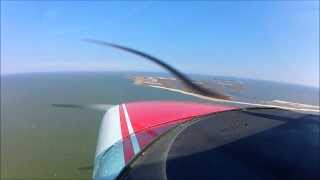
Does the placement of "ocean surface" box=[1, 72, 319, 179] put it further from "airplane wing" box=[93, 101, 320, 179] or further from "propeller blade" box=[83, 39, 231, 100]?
"propeller blade" box=[83, 39, 231, 100]

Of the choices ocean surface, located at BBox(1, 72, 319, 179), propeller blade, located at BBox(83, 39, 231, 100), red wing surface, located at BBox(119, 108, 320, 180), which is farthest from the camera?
ocean surface, located at BBox(1, 72, 319, 179)

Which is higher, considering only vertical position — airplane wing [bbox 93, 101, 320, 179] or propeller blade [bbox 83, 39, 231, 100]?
propeller blade [bbox 83, 39, 231, 100]

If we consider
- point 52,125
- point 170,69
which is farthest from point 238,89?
point 52,125

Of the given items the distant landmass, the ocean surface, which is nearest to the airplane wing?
the distant landmass

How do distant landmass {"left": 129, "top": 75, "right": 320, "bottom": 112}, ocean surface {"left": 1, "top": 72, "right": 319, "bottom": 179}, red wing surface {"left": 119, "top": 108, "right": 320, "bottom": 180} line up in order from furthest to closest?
ocean surface {"left": 1, "top": 72, "right": 319, "bottom": 179} → distant landmass {"left": 129, "top": 75, "right": 320, "bottom": 112} → red wing surface {"left": 119, "top": 108, "right": 320, "bottom": 180}

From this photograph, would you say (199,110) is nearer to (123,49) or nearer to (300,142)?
(300,142)

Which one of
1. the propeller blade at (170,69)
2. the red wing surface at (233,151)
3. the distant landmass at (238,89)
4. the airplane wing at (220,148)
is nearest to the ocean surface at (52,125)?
the distant landmass at (238,89)

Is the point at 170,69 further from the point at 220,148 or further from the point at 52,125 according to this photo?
Result: the point at 52,125

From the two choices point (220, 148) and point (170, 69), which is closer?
point (170, 69)

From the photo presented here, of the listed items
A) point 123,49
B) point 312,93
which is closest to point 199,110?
point 312,93
